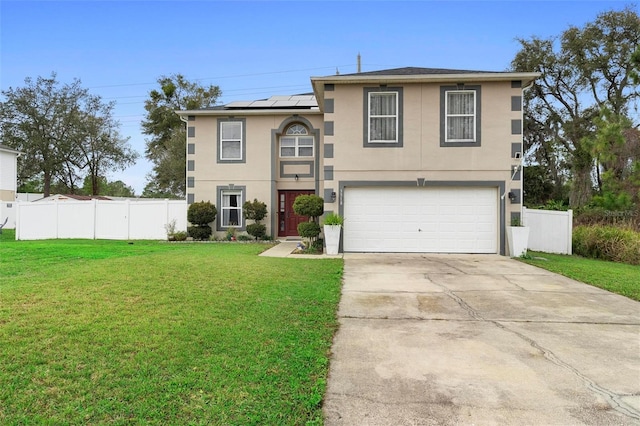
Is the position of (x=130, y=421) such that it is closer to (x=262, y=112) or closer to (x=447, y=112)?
(x=447, y=112)

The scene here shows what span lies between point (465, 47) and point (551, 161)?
46.7 feet

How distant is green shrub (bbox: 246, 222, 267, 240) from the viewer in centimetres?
1512

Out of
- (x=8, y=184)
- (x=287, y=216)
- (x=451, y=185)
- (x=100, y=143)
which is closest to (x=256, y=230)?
(x=287, y=216)

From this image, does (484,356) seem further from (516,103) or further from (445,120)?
(516,103)

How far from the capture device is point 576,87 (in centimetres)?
2516

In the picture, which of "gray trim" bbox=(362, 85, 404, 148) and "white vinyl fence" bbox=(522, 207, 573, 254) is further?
"white vinyl fence" bbox=(522, 207, 573, 254)

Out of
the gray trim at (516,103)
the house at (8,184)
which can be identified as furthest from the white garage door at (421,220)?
the house at (8,184)

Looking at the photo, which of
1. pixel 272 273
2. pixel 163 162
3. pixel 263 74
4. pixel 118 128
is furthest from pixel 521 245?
pixel 118 128

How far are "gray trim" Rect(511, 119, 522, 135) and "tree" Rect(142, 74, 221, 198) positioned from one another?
2206cm

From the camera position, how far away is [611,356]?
3.77 m

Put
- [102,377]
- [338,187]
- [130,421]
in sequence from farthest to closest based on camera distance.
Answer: [338,187] → [102,377] → [130,421]

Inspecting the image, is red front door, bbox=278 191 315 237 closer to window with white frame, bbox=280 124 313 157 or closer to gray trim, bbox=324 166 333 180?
window with white frame, bbox=280 124 313 157

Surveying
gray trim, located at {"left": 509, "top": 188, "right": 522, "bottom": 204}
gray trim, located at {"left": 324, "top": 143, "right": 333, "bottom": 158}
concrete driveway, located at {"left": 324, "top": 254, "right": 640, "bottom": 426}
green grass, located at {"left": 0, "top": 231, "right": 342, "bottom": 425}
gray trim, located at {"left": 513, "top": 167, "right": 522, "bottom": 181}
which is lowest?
concrete driveway, located at {"left": 324, "top": 254, "right": 640, "bottom": 426}

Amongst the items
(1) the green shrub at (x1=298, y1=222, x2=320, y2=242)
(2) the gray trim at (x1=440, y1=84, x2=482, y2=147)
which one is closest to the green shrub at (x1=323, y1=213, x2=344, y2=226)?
(1) the green shrub at (x1=298, y1=222, x2=320, y2=242)
